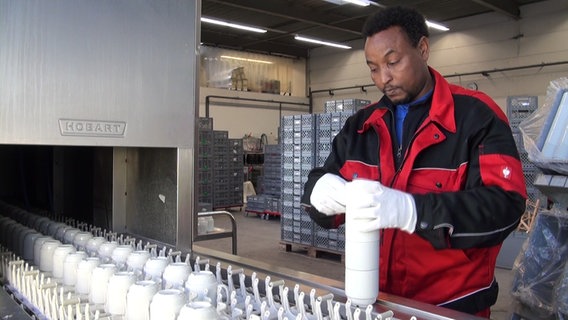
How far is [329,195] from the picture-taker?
4.50ft

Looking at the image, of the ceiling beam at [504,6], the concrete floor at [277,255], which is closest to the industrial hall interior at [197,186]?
the concrete floor at [277,255]

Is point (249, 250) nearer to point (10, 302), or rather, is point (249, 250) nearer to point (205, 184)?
point (205, 184)

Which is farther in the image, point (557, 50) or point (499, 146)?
point (557, 50)

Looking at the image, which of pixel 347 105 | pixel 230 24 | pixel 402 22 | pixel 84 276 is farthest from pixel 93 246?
pixel 230 24

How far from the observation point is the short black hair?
1.52 meters

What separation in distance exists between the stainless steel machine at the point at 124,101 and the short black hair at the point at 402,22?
0.63m

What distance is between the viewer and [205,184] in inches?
441

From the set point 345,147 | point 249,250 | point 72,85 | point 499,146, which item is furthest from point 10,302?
point 249,250

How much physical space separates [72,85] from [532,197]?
6946mm

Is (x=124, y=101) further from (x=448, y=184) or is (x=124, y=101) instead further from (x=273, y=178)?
(x=273, y=178)

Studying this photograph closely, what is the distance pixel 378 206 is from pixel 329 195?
25 centimetres

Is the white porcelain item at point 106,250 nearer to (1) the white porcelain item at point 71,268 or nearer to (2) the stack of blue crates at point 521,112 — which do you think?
(1) the white porcelain item at point 71,268

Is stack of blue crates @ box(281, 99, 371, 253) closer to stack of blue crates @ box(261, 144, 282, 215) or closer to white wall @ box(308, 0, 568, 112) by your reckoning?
stack of blue crates @ box(261, 144, 282, 215)

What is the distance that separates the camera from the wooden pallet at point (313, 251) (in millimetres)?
7028
